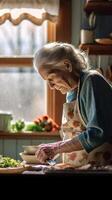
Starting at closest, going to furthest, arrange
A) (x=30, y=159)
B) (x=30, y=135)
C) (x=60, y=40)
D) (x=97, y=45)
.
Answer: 1. (x=30, y=159)
2. (x=97, y=45)
3. (x=30, y=135)
4. (x=60, y=40)

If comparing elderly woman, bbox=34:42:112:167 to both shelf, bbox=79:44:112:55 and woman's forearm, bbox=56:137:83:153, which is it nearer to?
woman's forearm, bbox=56:137:83:153

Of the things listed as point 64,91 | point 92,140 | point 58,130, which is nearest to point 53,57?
point 64,91

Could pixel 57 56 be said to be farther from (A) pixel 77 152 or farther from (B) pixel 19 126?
(B) pixel 19 126

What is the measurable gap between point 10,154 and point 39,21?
3.01ft

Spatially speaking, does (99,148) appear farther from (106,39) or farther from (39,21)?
(39,21)

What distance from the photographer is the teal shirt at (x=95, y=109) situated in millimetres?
1743

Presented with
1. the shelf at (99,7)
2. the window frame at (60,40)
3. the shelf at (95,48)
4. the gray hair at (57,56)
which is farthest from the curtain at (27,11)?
the gray hair at (57,56)

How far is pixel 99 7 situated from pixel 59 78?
1.34 meters

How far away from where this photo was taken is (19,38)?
11.3 ft

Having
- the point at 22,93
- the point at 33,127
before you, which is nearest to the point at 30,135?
the point at 33,127

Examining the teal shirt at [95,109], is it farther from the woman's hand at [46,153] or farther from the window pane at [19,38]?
the window pane at [19,38]

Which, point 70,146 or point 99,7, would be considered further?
point 99,7

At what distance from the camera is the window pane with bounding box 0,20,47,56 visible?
A: 11.3ft
